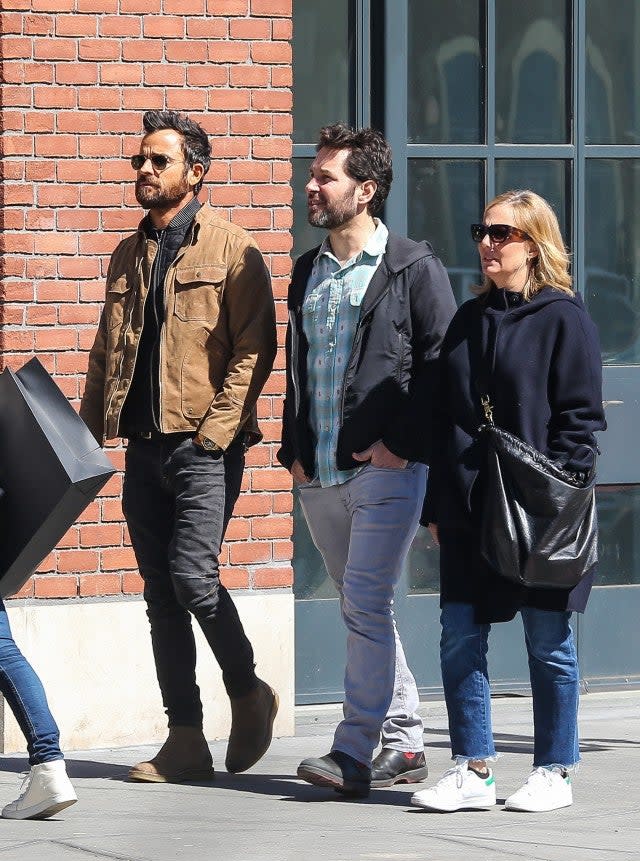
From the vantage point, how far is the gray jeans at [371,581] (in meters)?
6.09

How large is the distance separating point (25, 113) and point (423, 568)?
2516mm

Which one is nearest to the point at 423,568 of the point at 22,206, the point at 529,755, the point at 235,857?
the point at 529,755

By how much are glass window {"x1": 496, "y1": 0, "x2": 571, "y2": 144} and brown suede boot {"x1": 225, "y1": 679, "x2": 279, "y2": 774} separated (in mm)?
2819

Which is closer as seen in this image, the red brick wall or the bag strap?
the bag strap

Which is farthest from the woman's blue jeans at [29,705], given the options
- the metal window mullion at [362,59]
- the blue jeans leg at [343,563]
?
the metal window mullion at [362,59]

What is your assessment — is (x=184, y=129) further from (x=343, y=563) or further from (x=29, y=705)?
(x=29, y=705)

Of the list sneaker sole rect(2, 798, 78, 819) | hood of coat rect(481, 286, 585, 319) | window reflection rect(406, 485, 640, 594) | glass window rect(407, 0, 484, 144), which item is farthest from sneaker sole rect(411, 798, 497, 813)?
glass window rect(407, 0, 484, 144)

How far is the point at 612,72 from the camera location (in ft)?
26.8

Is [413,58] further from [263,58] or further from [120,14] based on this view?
[120,14]

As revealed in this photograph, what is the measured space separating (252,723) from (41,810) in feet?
3.22

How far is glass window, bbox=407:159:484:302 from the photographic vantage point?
26.0 ft

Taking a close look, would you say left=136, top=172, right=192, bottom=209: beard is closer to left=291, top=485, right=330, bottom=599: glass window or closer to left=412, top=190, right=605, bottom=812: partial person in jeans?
left=412, top=190, right=605, bottom=812: partial person in jeans

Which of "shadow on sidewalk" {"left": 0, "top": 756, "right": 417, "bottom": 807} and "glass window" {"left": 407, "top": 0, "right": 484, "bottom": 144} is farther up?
"glass window" {"left": 407, "top": 0, "right": 484, "bottom": 144}

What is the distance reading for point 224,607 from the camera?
632 cm
